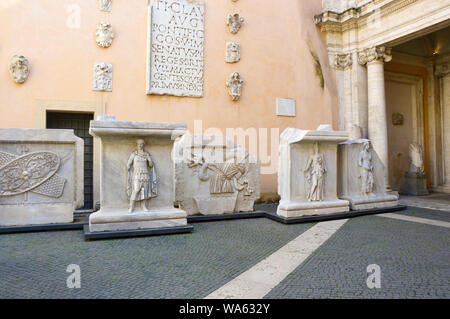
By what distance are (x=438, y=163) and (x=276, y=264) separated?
384 inches

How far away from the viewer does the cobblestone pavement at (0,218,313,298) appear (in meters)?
2.27

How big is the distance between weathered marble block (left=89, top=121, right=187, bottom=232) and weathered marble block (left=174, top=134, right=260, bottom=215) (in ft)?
2.54

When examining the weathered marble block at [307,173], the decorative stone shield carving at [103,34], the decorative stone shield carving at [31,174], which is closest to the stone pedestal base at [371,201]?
the weathered marble block at [307,173]

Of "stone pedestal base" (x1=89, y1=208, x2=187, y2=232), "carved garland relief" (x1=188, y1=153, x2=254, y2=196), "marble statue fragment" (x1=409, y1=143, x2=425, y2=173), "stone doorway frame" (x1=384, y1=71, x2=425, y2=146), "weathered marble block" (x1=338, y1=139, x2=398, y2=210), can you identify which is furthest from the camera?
"stone doorway frame" (x1=384, y1=71, x2=425, y2=146)

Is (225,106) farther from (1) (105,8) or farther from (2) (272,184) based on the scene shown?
(1) (105,8)

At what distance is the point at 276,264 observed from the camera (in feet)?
9.43

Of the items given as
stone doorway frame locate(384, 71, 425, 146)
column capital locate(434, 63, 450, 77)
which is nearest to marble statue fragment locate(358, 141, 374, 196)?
stone doorway frame locate(384, 71, 425, 146)

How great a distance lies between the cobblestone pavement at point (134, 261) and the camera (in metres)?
2.27

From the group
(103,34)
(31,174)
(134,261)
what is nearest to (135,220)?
(134,261)

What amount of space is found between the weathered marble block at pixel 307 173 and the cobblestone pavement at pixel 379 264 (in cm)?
88

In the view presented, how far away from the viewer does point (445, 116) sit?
10.1 meters

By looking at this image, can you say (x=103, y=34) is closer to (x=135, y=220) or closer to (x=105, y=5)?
(x=105, y=5)

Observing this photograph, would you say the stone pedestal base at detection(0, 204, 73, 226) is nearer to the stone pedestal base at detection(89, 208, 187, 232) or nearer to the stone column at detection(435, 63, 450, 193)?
the stone pedestal base at detection(89, 208, 187, 232)
